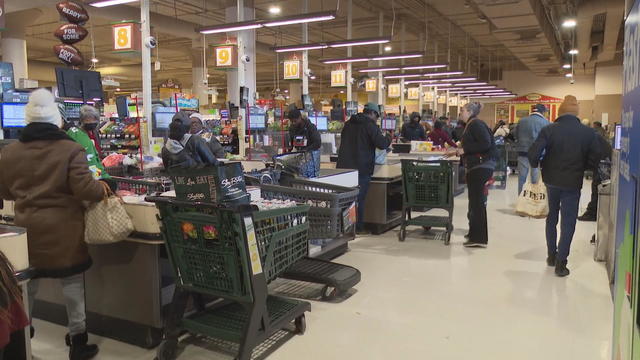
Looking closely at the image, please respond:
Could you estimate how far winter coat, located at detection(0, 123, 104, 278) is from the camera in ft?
9.75

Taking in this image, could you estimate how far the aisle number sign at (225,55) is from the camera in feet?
36.4

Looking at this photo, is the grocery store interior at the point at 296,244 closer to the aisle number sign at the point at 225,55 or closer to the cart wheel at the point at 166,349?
the cart wheel at the point at 166,349

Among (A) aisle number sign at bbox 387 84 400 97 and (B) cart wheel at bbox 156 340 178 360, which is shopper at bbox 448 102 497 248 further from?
(A) aisle number sign at bbox 387 84 400 97

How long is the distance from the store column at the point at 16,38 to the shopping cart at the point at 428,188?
1106cm

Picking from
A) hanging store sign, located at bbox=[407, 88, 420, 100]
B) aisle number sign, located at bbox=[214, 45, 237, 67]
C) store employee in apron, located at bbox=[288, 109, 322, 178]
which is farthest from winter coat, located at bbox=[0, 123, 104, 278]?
hanging store sign, located at bbox=[407, 88, 420, 100]

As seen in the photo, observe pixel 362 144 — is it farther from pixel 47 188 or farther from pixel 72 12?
pixel 72 12

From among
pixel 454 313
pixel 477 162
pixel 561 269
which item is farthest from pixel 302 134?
pixel 454 313

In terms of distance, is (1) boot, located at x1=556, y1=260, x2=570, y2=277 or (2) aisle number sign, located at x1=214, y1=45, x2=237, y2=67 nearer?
(1) boot, located at x1=556, y1=260, x2=570, y2=277

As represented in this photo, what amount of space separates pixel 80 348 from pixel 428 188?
4.44 meters

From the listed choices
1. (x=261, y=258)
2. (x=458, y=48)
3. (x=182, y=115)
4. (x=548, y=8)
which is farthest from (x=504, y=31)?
(x=261, y=258)

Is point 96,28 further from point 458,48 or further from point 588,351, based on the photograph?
point 588,351

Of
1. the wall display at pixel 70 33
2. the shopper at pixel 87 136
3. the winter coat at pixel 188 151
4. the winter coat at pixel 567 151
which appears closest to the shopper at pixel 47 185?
the shopper at pixel 87 136

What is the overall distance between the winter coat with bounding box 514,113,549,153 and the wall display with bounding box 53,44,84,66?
22.7 ft

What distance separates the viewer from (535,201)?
6.70m
